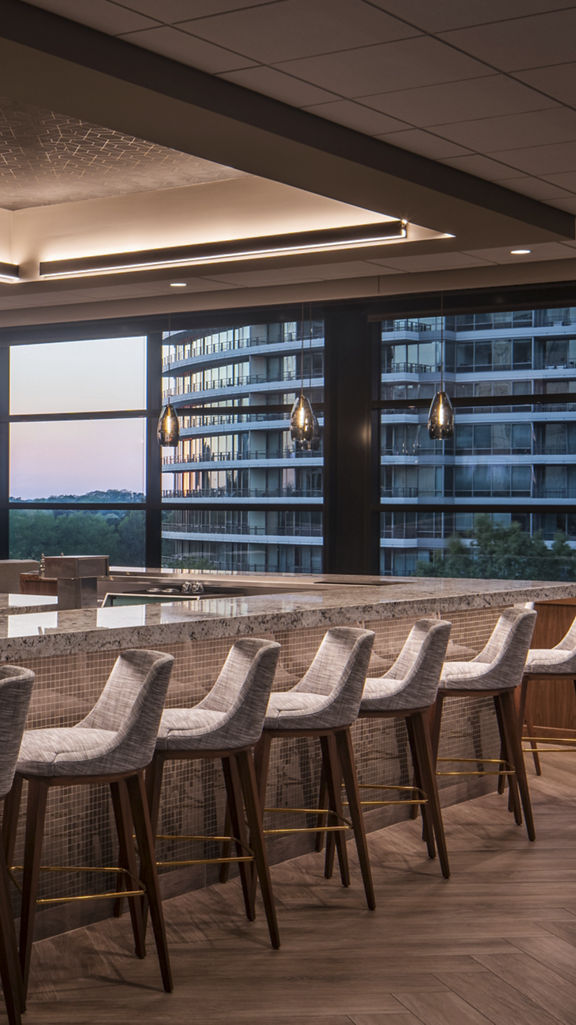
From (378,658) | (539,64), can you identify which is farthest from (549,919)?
(539,64)

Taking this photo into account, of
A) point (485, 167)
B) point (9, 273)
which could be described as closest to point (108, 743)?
point (485, 167)

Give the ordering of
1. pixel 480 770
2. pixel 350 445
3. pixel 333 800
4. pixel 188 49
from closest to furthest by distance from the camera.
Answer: pixel 188 49 < pixel 333 800 < pixel 480 770 < pixel 350 445

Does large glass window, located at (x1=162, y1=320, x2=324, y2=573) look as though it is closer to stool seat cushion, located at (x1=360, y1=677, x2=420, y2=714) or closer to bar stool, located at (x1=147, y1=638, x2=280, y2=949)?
stool seat cushion, located at (x1=360, y1=677, x2=420, y2=714)

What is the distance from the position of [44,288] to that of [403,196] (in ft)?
10.1

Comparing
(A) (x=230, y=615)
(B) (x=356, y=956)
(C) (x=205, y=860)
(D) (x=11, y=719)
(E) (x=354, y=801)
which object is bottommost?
(B) (x=356, y=956)

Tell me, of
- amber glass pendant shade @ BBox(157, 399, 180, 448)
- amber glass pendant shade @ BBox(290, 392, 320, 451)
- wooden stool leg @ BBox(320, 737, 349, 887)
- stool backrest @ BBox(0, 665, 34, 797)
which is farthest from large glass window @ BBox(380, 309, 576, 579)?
stool backrest @ BBox(0, 665, 34, 797)

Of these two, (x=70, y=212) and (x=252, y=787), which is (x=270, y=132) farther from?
(x=70, y=212)

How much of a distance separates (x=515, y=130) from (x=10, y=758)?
315 cm

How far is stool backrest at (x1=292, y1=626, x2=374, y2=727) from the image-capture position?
157 inches

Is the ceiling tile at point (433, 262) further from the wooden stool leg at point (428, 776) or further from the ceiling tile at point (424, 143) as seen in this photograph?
the wooden stool leg at point (428, 776)

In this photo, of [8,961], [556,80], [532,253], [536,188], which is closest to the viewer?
[8,961]

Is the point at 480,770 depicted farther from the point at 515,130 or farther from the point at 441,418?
the point at 515,130

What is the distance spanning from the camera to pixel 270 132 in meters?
4.29

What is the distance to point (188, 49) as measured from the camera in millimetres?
3809
